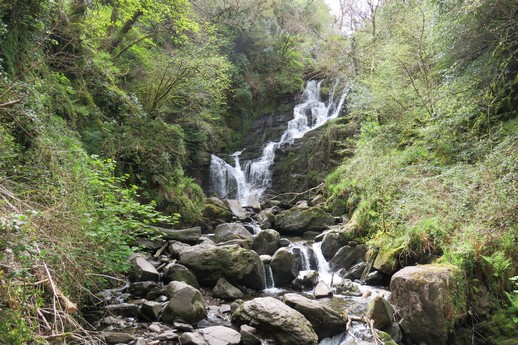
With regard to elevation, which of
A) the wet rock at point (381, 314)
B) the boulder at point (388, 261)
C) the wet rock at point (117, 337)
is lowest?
the wet rock at point (117, 337)

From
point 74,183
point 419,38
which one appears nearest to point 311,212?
point 419,38

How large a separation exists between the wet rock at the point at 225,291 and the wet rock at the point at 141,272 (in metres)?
1.31

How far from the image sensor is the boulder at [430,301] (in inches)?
202

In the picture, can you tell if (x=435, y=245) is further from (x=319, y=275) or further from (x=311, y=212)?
(x=311, y=212)

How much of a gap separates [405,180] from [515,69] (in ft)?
12.3

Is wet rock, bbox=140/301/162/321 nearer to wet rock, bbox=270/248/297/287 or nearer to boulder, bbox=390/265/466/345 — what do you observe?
wet rock, bbox=270/248/297/287

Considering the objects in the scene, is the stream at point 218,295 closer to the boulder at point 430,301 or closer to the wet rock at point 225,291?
the wet rock at point 225,291

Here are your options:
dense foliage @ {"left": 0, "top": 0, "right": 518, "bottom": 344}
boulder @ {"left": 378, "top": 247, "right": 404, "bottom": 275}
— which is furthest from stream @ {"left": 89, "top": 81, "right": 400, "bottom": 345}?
dense foliage @ {"left": 0, "top": 0, "right": 518, "bottom": 344}

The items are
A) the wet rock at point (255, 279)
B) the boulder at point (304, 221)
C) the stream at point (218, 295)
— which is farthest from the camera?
the boulder at point (304, 221)

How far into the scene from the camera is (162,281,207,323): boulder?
5777mm

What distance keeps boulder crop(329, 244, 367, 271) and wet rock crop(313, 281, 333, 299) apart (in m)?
1.39

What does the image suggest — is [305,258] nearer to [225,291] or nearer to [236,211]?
[225,291]

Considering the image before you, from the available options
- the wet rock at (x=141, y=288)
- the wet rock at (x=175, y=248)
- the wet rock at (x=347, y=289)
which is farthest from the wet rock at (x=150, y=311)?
the wet rock at (x=347, y=289)

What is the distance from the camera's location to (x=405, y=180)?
9.22 meters
